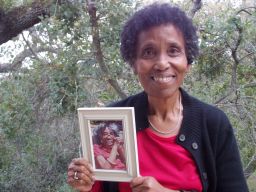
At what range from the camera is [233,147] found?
1.39 metres

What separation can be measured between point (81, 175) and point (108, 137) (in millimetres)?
159

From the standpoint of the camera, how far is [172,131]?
4.62 ft

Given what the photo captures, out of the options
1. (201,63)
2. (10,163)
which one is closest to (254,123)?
(201,63)

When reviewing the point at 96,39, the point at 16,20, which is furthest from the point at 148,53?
the point at 16,20

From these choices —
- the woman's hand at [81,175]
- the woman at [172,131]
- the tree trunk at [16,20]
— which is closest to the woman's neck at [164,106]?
the woman at [172,131]

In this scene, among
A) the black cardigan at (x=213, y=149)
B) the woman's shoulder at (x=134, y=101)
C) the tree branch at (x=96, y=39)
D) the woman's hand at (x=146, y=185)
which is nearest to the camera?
the woman's hand at (x=146, y=185)

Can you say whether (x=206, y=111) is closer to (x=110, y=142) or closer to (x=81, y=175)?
(x=110, y=142)

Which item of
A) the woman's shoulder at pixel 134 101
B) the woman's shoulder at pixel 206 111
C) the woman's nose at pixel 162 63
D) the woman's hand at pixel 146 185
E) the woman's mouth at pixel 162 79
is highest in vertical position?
the woman's nose at pixel 162 63

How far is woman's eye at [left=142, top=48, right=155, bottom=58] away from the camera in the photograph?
4.39ft

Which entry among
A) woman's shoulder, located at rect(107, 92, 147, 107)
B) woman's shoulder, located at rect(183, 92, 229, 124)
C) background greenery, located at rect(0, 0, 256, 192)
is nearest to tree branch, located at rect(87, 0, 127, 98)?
background greenery, located at rect(0, 0, 256, 192)

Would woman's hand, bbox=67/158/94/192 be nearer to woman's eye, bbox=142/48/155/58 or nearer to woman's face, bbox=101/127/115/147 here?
woman's face, bbox=101/127/115/147

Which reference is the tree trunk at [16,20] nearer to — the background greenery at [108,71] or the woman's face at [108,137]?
the background greenery at [108,71]

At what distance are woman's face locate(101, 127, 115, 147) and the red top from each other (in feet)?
0.40

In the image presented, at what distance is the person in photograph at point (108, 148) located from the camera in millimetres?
1318
